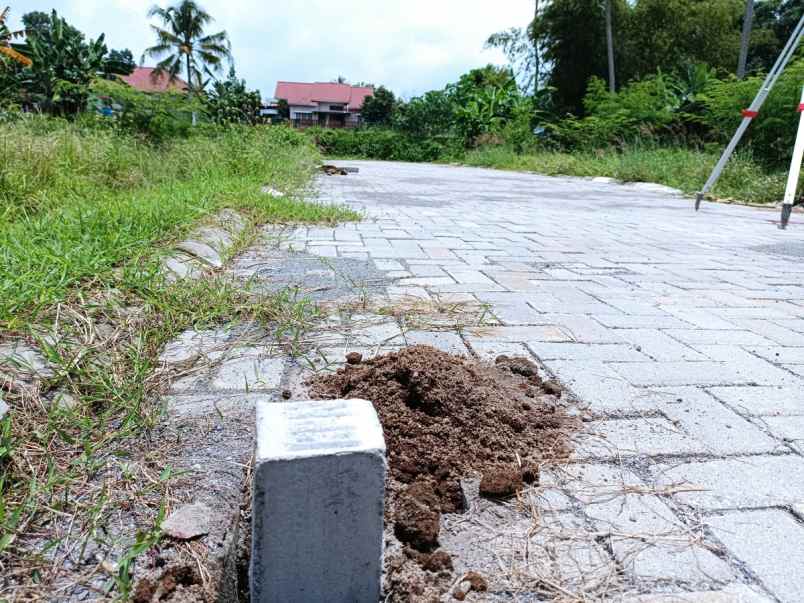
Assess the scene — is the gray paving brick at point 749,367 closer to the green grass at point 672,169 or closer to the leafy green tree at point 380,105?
the green grass at point 672,169

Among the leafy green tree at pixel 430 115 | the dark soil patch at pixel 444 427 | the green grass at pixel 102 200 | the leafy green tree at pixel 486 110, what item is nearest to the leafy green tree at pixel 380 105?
the leafy green tree at pixel 430 115

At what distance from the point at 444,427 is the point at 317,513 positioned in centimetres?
66

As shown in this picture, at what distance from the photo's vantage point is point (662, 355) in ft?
7.85

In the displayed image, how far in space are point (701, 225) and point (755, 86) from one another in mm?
7240

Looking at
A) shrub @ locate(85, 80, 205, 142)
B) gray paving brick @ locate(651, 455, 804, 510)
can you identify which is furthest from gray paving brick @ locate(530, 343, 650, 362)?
shrub @ locate(85, 80, 205, 142)

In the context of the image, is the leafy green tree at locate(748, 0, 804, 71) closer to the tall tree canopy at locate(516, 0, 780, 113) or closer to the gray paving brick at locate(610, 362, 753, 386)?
the tall tree canopy at locate(516, 0, 780, 113)

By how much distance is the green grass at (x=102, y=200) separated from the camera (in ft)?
7.82

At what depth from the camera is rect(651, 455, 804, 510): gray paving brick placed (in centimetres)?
143

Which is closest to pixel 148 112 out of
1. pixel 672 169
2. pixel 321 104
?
pixel 672 169

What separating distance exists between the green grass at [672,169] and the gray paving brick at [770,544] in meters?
9.43

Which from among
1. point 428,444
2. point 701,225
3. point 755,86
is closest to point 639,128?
point 755,86

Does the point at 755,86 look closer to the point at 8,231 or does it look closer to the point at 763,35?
the point at 8,231

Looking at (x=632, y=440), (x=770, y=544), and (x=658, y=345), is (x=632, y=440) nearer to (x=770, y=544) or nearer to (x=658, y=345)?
(x=770, y=544)

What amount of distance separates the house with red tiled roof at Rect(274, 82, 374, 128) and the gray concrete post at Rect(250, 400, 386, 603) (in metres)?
63.8
